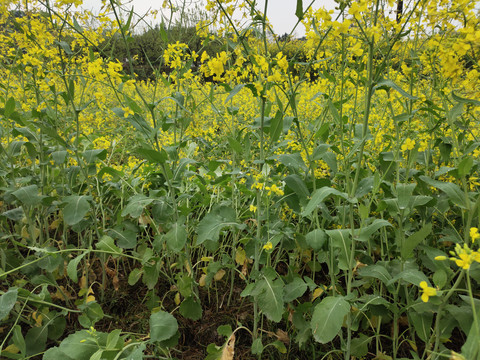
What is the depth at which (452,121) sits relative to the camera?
1.49m

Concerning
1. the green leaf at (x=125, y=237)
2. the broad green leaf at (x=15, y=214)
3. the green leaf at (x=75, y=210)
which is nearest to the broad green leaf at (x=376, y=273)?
the green leaf at (x=125, y=237)

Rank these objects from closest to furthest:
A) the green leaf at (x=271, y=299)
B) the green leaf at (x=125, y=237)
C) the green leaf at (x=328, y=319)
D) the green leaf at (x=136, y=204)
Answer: the green leaf at (x=328, y=319), the green leaf at (x=271, y=299), the green leaf at (x=136, y=204), the green leaf at (x=125, y=237)

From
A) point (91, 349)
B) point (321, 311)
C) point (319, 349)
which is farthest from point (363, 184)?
point (91, 349)

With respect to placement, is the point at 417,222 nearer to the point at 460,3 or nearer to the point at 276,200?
the point at 276,200

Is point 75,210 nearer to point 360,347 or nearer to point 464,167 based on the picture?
point 360,347

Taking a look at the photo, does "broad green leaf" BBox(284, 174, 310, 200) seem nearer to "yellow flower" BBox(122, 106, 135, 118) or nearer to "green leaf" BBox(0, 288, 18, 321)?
"yellow flower" BBox(122, 106, 135, 118)

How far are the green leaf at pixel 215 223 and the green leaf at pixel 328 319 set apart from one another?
491 millimetres

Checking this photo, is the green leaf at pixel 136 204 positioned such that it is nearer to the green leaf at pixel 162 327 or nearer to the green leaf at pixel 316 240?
the green leaf at pixel 162 327

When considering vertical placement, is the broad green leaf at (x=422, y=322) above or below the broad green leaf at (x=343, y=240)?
below

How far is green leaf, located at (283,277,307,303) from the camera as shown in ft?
4.91

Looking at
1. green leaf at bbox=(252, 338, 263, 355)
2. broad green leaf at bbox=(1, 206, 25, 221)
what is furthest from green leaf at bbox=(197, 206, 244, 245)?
broad green leaf at bbox=(1, 206, 25, 221)

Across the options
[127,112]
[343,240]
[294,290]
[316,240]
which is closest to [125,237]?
[127,112]

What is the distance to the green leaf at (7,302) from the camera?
1.27m

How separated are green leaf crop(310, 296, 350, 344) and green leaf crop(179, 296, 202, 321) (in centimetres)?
73
